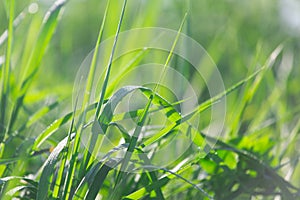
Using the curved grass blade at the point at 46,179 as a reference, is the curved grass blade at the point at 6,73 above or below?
above

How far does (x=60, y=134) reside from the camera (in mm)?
1324

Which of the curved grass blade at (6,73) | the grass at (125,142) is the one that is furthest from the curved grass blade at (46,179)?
the curved grass blade at (6,73)

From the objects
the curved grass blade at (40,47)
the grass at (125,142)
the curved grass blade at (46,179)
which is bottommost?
the curved grass blade at (46,179)

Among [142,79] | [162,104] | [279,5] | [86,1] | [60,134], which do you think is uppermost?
[86,1]

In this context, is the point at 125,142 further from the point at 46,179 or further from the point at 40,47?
the point at 40,47

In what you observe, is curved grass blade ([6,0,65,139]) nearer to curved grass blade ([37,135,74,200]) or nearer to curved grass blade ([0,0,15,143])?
curved grass blade ([0,0,15,143])

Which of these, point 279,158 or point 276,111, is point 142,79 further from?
point 279,158

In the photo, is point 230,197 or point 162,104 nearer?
point 162,104

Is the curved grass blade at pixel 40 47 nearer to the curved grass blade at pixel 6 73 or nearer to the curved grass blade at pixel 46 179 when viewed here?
the curved grass blade at pixel 6 73

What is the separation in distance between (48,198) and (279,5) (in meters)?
2.09

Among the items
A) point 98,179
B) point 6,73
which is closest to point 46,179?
point 98,179

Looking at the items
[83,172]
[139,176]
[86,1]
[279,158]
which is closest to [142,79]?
[279,158]

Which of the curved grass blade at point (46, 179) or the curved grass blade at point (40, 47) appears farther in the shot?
the curved grass blade at point (40, 47)

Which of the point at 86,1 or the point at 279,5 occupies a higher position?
the point at 86,1
